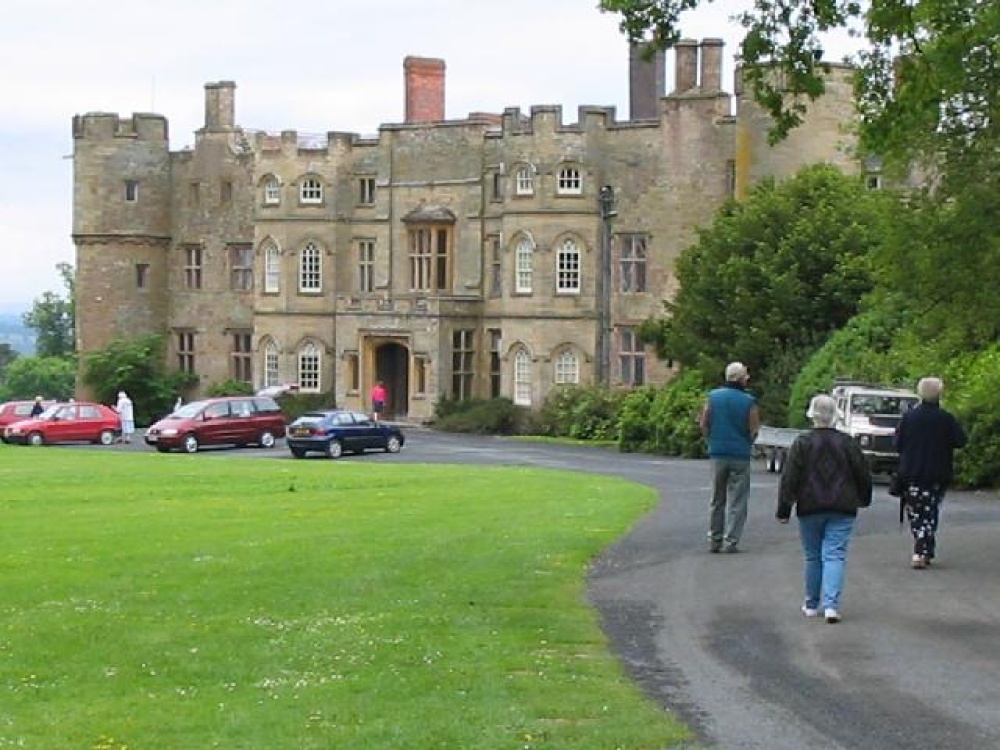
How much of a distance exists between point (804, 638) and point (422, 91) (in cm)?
5941

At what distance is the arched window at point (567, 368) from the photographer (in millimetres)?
66188

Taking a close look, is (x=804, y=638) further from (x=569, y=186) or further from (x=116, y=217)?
(x=116, y=217)

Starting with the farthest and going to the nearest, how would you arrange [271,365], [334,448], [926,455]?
1. [271,365]
2. [334,448]
3. [926,455]

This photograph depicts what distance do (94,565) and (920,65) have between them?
9814 millimetres

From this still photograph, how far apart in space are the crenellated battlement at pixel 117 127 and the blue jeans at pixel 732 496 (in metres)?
58.8

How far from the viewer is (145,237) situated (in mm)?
77250

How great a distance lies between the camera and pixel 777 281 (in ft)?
159

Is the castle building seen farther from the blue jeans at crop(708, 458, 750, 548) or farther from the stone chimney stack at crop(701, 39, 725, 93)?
the blue jeans at crop(708, 458, 750, 548)

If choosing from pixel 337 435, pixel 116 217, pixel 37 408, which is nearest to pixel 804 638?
pixel 337 435

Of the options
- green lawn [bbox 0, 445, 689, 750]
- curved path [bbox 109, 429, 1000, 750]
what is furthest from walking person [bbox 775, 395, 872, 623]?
green lawn [bbox 0, 445, 689, 750]

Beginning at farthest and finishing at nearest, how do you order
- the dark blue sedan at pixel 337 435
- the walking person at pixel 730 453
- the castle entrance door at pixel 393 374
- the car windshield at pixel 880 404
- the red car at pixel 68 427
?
1. the castle entrance door at pixel 393 374
2. the red car at pixel 68 427
3. the dark blue sedan at pixel 337 435
4. the car windshield at pixel 880 404
5. the walking person at pixel 730 453

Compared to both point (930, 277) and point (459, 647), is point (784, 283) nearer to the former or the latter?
point (930, 277)

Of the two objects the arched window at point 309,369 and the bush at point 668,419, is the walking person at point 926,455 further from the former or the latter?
the arched window at point 309,369

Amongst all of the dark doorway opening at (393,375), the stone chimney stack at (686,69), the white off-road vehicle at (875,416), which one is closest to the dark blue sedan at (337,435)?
the white off-road vehicle at (875,416)
